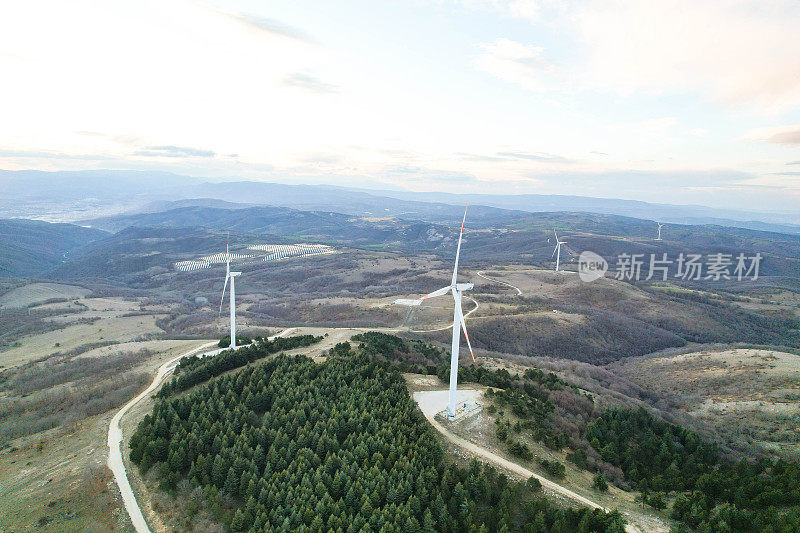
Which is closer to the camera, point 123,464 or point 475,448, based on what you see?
point 123,464

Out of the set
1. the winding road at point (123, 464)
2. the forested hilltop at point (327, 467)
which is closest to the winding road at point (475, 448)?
the forested hilltop at point (327, 467)

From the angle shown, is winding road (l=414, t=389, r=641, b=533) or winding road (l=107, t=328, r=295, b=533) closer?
winding road (l=107, t=328, r=295, b=533)

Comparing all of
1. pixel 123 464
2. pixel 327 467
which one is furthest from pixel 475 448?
pixel 123 464

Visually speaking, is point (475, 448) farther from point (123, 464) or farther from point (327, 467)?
point (123, 464)

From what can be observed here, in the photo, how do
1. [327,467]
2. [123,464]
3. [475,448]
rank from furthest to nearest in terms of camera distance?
1. [475,448]
2. [123,464]
3. [327,467]

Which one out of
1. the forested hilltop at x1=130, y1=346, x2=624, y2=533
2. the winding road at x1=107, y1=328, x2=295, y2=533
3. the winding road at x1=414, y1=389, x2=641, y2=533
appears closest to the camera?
the forested hilltop at x1=130, y1=346, x2=624, y2=533

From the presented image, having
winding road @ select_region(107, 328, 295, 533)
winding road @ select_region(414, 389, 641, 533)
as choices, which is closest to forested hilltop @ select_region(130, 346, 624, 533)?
winding road @ select_region(107, 328, 295, 533)

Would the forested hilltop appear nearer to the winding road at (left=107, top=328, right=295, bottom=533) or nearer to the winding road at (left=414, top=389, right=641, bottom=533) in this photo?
the winding road at (left=107, top=328, right=295, bottom=533)

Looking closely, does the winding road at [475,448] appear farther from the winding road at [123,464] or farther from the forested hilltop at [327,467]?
the winding road at [123,464]
